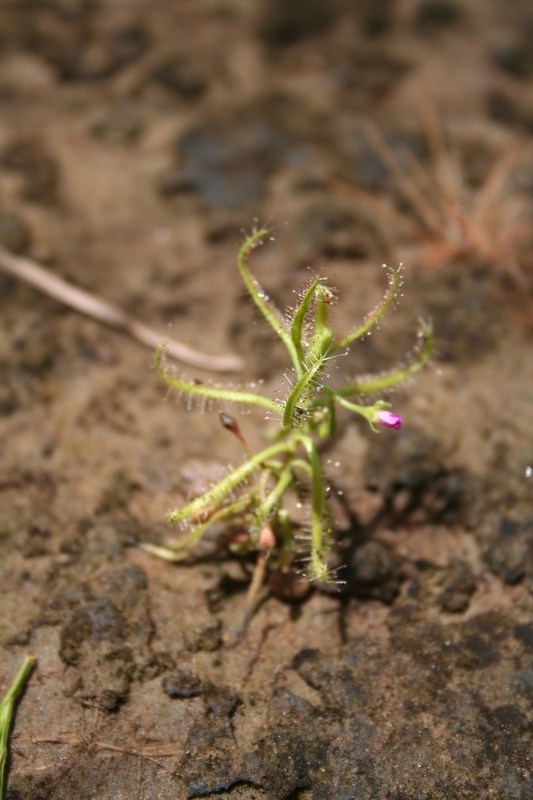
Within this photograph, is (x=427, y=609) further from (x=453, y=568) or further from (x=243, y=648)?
(x=243, y=648)

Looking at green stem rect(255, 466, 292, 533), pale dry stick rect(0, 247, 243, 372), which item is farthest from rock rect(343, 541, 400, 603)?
pale dry stick rect(0, 247, 243, 372)

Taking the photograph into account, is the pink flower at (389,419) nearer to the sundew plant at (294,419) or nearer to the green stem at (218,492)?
the sundew plant at (294,419)

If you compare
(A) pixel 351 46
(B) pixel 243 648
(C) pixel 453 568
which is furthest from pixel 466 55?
(B) pixel 243 648

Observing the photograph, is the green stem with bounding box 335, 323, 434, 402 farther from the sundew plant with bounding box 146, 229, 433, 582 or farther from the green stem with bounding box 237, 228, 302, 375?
the green stem with bounding box 237, 228, 302, 375

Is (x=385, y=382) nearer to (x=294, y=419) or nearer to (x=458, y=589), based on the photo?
(x=294, y=419)

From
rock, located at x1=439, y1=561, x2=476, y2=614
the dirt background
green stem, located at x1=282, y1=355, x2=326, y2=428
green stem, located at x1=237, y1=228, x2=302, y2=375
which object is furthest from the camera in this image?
rock, located at x1=439, y1=561, x2=476, y2=614

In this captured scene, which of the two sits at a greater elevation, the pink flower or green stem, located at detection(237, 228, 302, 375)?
green stem, located at detection(237, 228, 302, 375)

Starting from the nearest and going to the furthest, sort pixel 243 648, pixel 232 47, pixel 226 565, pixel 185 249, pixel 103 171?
pixel 243 648 → pixel 226 565 → pixel 185 249 → pixel 103 171 → pixel 232 47
